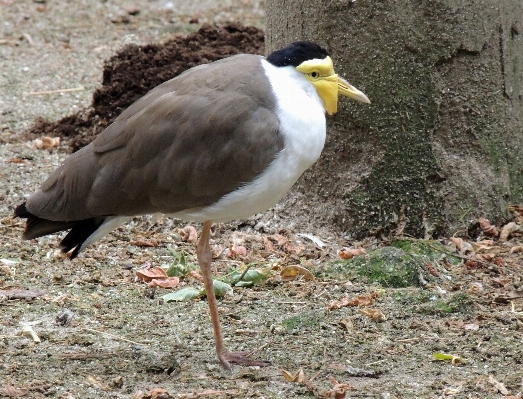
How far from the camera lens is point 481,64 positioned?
20.6 ft

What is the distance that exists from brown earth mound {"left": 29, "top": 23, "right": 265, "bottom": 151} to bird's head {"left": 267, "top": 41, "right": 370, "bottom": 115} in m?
3.51

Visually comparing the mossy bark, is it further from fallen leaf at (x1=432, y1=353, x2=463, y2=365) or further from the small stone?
the small stone

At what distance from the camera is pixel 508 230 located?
639cm

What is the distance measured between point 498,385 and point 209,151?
184 cm

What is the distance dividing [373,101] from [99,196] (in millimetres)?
2159

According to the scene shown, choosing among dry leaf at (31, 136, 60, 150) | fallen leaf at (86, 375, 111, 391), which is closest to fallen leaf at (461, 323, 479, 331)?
fallen leaf at (86, 375, 111, 391)

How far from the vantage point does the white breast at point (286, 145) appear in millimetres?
4586

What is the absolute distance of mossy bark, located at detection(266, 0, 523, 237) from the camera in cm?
612

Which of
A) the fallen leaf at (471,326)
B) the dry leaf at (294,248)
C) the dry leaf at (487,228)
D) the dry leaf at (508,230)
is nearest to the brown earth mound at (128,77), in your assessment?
the dry leaf at (294,248)

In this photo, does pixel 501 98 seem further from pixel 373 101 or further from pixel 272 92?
pixel 272 92

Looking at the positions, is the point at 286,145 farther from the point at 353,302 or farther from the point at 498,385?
the point at 498,385

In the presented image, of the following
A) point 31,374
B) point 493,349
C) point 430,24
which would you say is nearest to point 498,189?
point 430,24

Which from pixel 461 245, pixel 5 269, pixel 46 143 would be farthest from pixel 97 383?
pixel 46 143

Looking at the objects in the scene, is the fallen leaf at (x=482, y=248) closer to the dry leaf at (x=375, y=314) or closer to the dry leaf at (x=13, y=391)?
the dry leaf at (x=375, y=314)
